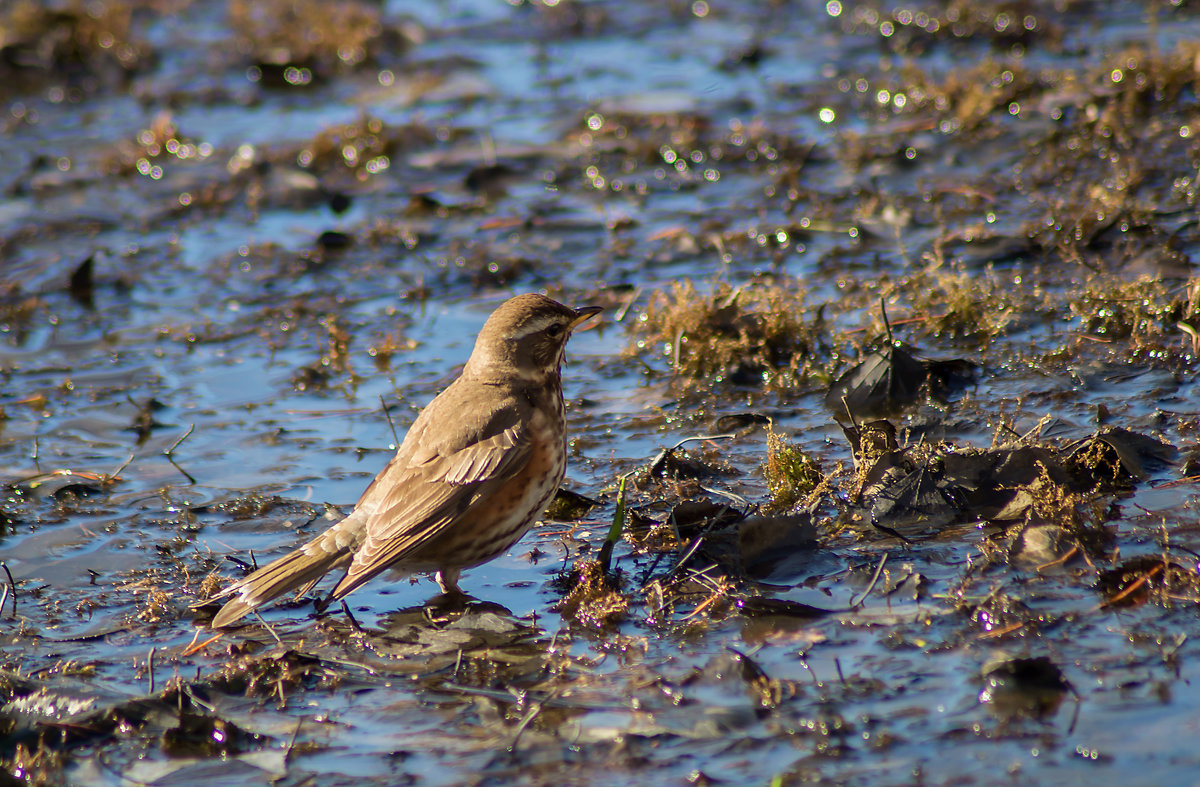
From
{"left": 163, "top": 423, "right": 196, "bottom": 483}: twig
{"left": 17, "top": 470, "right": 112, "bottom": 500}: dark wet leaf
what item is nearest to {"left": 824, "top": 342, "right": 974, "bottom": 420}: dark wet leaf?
{"left": 163, "top": 423, "right": 196, "bottom": 483}: twig

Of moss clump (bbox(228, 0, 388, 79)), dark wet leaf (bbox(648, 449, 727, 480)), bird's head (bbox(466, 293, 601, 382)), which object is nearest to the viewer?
bird's head (bbox(466, 293, 601, 382))

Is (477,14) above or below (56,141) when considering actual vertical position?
above

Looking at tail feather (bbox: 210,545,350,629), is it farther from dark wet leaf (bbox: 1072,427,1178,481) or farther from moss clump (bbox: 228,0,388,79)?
moss clump (bbox: 228,0,388,79)

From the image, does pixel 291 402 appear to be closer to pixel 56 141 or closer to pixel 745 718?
pixel 745 718

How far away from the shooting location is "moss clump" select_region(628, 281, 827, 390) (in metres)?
7.74

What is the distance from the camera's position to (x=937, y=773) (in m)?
3.98

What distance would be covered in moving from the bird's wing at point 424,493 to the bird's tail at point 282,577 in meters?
0.18

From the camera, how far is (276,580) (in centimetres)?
558

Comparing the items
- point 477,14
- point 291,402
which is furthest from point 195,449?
point 477,14

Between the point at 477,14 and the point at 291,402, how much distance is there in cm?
1070

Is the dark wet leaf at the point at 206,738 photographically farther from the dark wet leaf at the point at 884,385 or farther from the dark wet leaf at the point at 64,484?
the dark wet leaf at the point at 884,385

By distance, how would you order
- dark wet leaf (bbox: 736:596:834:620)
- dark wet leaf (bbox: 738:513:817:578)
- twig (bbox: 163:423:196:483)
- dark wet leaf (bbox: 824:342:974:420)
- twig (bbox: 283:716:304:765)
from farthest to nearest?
twig (bbox: 163:423:196:483) < dark wet leaf (bbox: 824:342:974:420) < dark wet leaf (bbox: 738:513:817:578) < dark wet leaf (bbox: 736:596:834:620) < twig (bbox: 283:716:304:765)

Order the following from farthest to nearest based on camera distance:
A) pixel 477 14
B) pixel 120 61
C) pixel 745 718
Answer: pixel 477 14
pixel 120 61
pixel 745 718

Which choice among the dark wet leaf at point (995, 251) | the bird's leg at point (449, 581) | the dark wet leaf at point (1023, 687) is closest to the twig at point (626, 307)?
the dark wet leaf at point (995, 251)
